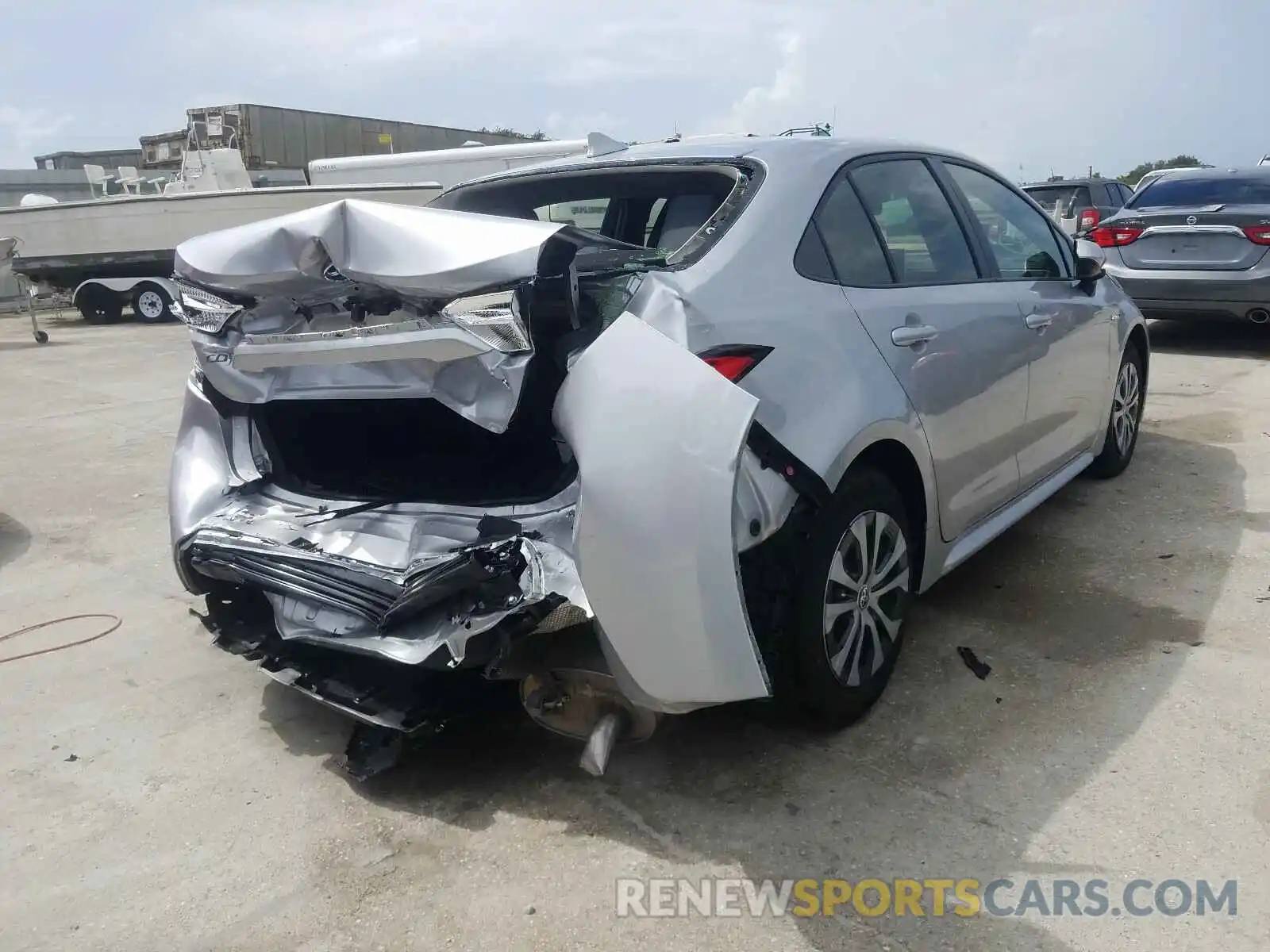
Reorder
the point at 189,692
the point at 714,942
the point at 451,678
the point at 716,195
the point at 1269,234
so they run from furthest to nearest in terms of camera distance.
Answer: the point at 1269,234 < the point at 189,692 < the point at 716,195 < the point at 451,678 < the point at 714,942

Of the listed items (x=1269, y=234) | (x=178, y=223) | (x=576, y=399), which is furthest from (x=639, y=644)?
(x=178, y=223)

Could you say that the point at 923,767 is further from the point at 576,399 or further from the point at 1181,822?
the point at 576,399

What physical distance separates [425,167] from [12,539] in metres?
12.5

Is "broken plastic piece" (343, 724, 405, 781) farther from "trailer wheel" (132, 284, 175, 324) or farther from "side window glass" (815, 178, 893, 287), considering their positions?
"trailer wheel" (132, 284, 175, 324)

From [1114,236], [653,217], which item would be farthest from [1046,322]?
[1114,236]

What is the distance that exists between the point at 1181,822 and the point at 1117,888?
0.35 m

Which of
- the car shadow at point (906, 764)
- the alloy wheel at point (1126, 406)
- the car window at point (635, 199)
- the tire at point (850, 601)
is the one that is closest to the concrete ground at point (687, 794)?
the car shadow at point (906, 764)

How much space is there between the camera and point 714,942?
2.21 metres

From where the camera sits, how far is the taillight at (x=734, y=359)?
2418mm

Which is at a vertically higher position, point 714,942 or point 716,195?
point 716,195

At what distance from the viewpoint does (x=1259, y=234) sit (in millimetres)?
7980

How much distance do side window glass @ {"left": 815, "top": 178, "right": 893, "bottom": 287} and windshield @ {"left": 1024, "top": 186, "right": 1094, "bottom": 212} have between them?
12.3 metres

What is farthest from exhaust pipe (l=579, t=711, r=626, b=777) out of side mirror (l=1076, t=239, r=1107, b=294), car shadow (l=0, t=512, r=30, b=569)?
car shadow (l=0, t=512, r=30, b=569)

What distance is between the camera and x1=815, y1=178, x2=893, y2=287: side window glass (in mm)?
2955
